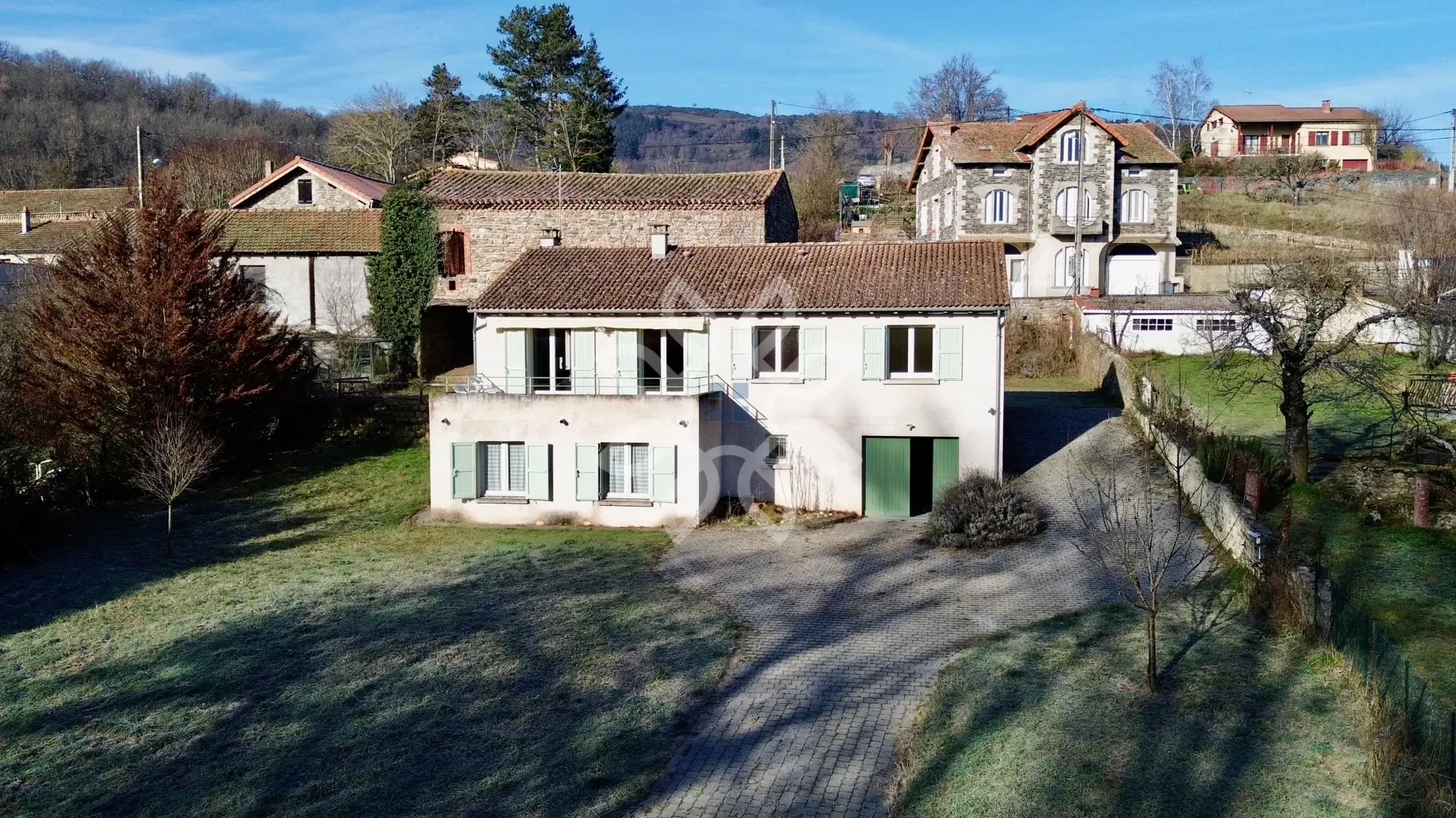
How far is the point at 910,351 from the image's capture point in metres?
22.6

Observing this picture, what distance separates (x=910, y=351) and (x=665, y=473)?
18.2ft

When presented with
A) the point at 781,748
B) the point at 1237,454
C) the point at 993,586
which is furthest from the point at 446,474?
the point at 1237,454

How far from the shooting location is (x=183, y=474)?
2294 centimetres

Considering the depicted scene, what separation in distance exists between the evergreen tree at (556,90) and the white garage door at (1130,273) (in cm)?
2154

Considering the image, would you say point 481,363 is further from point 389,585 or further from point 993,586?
point 993,586

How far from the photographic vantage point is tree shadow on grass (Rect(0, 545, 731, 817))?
11414 millimetres

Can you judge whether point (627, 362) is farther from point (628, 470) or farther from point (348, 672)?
point (348, 672)

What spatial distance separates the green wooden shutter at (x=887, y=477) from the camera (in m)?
22.7

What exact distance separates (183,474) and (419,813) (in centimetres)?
1480

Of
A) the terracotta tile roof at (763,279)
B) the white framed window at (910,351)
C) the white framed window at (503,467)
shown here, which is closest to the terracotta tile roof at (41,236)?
the terracotta tile roof at (763,279)

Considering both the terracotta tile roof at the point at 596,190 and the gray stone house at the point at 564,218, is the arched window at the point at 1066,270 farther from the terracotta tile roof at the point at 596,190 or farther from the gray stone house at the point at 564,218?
the gray stone house at the point at 564,218

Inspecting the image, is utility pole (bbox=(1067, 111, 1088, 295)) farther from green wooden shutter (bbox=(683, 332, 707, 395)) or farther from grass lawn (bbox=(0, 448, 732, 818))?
grass lawn (bbox=(0, 448, 732, 818))

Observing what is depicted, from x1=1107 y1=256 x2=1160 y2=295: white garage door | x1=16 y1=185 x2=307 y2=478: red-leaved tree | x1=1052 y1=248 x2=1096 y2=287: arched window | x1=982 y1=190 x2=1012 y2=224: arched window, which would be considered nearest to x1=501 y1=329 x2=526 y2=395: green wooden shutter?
x1=16 y1=185 x2=307 y2=478: red-leaved tree

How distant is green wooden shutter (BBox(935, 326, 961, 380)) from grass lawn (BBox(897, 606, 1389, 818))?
862 cm
